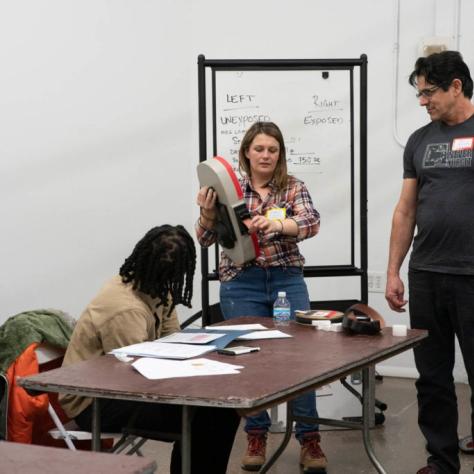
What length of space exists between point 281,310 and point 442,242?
1.99ft

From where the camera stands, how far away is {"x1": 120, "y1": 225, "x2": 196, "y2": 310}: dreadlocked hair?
247 centimetres

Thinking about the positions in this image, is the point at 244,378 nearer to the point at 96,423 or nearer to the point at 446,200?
the point at 96,423

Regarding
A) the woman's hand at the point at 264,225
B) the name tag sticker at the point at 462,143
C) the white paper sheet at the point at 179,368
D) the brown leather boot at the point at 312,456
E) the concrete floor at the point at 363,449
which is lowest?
the concrete floor at the point at 363,449

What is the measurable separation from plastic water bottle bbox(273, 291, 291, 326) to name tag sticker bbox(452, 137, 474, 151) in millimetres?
793

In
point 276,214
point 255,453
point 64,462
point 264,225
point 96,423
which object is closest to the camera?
point 64,462

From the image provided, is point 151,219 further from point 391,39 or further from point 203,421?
point 203,421

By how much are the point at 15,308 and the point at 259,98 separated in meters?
1.44

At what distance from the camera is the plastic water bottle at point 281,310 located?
279 centimetres

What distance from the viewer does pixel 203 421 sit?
2271 mm

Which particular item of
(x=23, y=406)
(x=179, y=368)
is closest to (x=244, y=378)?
(x=179, y=368)

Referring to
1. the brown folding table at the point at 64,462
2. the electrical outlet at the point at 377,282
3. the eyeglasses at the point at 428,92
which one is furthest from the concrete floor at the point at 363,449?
the brown folding table at the point at 64,462

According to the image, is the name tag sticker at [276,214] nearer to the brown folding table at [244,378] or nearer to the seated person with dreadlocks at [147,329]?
the seated person with dreadlocks at [147,329]

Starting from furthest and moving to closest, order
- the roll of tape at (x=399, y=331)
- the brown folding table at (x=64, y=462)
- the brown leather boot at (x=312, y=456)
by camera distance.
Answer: the brown leather boot at (x=312, y=456)
the roll of tape at (x=399, y=331)
the brown folding table at (x=64, y=462)

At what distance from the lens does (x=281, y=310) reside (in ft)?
9.36
